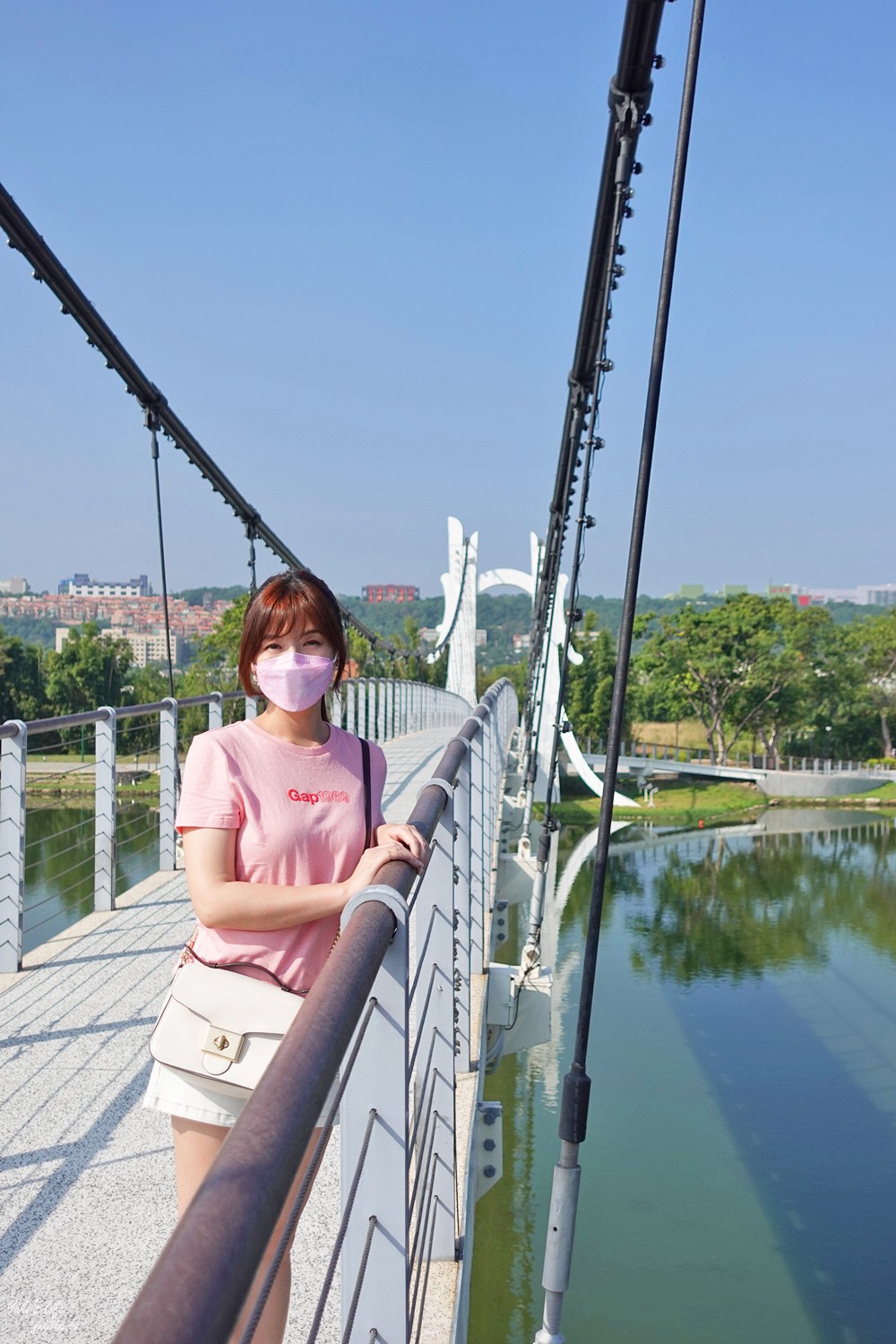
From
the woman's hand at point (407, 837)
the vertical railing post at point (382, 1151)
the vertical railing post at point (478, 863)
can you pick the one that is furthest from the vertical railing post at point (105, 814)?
the vertical railing post at point (382, 1151)

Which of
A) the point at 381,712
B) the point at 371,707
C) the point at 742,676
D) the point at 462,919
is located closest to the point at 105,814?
the point at 462,919

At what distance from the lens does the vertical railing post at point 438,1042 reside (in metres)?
1.69

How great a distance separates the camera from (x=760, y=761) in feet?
134

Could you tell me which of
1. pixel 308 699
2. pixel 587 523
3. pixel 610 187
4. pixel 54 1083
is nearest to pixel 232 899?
pixel 308 699

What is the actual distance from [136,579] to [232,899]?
376ft

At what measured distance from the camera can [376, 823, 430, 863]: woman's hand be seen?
4.12ft

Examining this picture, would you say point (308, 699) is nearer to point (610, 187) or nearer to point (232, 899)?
point (232, 899)

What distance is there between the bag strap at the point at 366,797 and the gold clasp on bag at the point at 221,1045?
0.24 metres

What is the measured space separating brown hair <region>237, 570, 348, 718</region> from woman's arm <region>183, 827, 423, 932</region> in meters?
0.20

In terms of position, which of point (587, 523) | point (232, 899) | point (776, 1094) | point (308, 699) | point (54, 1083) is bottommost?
point (776, 1094)

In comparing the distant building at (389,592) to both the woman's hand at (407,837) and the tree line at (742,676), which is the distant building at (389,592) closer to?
the tree line at (742,676)

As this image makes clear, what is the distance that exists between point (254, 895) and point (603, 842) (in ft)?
3.26

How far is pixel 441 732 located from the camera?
54.9 feet

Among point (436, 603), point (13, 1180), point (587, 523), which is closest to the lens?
point (13, 1180)
